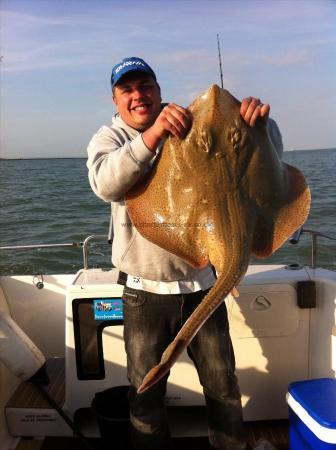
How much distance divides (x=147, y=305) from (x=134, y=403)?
63cm

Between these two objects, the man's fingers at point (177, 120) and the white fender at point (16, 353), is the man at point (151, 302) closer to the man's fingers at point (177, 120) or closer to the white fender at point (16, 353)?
the man's fingers at point (177, 120)

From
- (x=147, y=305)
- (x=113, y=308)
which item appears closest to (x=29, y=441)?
(x=113, y=308)

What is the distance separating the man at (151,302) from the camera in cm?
240

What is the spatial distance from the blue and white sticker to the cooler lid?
1416mm

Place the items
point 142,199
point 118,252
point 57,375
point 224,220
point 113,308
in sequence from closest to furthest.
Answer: point 224,220 → point 142,199 → point 118,252 → point 113,308 → point 57,375

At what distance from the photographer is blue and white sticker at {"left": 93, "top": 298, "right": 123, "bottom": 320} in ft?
11.3

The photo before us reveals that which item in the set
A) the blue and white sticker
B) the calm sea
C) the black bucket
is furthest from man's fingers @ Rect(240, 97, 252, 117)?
the calm sea

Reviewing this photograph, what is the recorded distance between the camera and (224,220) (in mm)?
1900

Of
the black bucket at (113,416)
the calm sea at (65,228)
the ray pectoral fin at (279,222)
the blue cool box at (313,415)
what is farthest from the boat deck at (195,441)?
the calm sea at (65,228)

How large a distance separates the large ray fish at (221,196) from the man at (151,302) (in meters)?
0.31

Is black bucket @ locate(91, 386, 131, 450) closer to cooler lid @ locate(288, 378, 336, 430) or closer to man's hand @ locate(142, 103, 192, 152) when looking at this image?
cooler lid @ locate(288, 378, 336, 430)

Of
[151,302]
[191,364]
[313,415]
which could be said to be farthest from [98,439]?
[313,415]

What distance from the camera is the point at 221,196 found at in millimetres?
1897

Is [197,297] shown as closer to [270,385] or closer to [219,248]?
[219,248]
